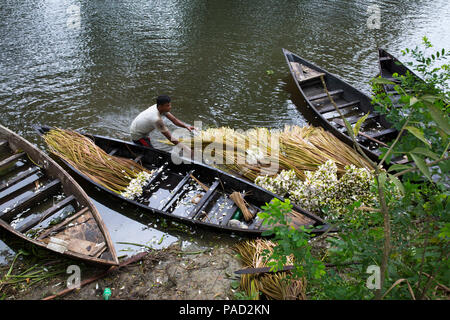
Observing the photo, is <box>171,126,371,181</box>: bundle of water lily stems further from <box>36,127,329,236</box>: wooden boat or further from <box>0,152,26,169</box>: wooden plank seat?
<box>0,152,26,169</box>: wooden plank seat

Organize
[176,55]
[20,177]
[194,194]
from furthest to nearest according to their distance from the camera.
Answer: [176,55] → [194,194] → [20,177]

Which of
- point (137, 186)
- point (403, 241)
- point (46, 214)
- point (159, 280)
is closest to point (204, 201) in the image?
point (137, 186)

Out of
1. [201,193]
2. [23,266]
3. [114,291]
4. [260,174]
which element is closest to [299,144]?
[260,174]

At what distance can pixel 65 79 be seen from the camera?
30.4 feet

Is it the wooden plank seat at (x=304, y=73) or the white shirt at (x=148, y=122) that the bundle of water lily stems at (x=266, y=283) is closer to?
the white shirt at (x=148, y=122)

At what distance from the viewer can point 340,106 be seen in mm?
7527

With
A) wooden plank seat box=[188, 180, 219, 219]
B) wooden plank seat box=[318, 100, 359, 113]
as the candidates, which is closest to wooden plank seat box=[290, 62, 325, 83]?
wooden plank seat box=[318, 100, 359, 113]

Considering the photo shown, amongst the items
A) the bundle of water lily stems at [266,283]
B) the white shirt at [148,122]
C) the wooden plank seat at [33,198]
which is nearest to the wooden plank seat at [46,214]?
the wooden plank seat at [33,198]

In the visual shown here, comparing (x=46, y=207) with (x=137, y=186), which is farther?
(x=137, y=186)

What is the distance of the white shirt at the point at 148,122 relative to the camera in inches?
225

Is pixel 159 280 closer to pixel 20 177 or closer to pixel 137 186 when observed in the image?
pixel 137 186

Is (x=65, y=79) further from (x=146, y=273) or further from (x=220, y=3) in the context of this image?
(x=220, y=3)

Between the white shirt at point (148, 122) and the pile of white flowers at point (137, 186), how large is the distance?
35.6 inches

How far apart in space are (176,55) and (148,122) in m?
5.77
